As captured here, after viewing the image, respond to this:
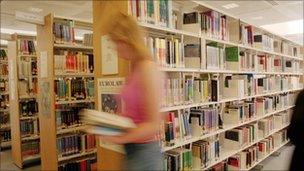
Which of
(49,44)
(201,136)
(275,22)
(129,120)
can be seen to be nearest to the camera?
(129,120)

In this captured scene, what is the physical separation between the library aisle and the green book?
0.5 inches

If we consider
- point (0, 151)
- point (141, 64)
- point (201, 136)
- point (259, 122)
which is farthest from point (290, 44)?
point (0, 151)

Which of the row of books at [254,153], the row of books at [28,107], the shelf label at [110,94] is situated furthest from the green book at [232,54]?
the row of books at [28,107]

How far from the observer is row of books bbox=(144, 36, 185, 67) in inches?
92.4

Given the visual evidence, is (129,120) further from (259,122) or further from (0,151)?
(0,151)

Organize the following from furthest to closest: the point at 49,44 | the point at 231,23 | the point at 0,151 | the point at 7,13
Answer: the point at 7,13
the point at 0,151
the point at 231,23
the point at 49,44

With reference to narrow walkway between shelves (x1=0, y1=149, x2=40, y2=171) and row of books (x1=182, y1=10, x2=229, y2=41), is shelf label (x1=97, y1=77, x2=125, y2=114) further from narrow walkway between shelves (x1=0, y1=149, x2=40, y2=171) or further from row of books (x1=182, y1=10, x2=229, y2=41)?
narrow walkway between shelves (x1=0, y1=149, x2=40, y2=171)

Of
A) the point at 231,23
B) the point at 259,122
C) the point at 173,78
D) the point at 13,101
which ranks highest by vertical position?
the point at 231,23

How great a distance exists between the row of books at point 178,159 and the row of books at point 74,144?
5.04ft

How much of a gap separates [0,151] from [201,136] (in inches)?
187

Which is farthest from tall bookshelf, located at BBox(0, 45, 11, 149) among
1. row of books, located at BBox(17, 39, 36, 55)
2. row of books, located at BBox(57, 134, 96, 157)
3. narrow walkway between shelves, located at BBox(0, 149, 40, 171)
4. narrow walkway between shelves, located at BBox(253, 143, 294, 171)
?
narrow walkway between shelves, located at BBox(253, 143, 294, 171)

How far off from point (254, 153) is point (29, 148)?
12.3 ft

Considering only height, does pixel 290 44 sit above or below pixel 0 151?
above

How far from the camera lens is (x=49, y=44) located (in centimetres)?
357
